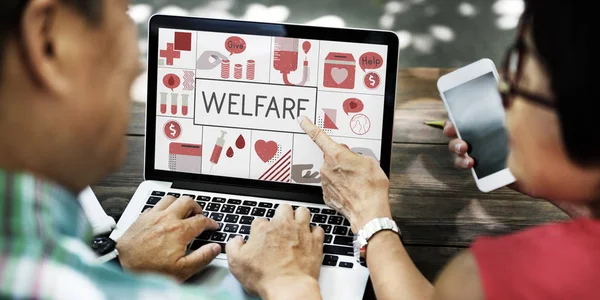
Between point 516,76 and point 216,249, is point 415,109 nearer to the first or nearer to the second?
point 216,249

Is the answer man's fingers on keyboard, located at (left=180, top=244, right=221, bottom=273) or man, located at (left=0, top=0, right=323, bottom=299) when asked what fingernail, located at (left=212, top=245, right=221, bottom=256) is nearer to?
man's fingers on keyboard, located at (left=180, top=244, right=221, bottom=273)

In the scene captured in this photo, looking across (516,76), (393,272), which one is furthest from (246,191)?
(516,76)

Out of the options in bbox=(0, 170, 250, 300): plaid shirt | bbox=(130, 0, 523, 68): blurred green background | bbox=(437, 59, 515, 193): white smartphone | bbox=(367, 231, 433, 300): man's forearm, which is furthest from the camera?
bbox=(130, 0, 523, 68): blurred green background

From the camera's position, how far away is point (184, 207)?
1136 millimetres

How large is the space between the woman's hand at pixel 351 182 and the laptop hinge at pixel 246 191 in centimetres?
4

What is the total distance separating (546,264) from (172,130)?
0.76m

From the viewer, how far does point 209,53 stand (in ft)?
4.03

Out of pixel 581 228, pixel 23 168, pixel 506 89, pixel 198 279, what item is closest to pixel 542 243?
pixel 581 228

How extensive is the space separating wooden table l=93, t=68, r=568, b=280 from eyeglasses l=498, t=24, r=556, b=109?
0.55 meters

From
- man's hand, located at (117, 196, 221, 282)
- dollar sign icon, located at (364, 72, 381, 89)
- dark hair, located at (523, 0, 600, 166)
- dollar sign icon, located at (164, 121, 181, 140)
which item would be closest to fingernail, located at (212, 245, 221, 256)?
man's hand, located at (117, 196, 221, 282)

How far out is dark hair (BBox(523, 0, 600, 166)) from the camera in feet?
1.92

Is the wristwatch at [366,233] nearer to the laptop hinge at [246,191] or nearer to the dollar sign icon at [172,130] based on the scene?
the laptop hinge at [246,191]

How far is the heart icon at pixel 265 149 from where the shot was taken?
1.23 metres

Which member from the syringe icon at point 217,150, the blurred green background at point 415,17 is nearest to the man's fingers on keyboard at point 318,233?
the syringe icon at point 217,150
